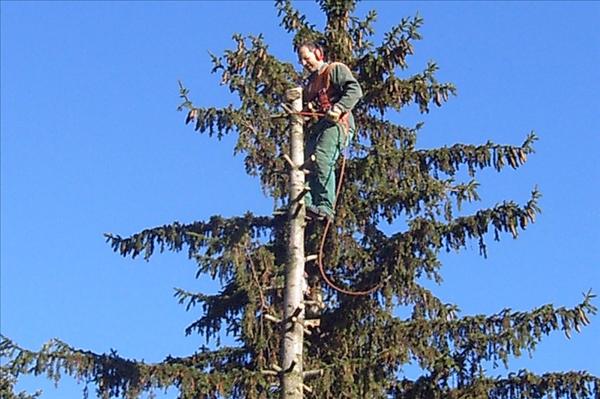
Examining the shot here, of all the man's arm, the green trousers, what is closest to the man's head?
the man's arm

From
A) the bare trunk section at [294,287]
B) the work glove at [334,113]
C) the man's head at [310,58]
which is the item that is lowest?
the bare trunk section at [294,287]

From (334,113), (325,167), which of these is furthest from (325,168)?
(334,113)

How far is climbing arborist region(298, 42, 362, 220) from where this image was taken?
8.69m

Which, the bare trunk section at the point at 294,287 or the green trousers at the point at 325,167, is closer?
the bare trunk section at the point at 294,287

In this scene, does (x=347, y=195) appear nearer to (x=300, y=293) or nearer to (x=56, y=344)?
(x=56, y=344)

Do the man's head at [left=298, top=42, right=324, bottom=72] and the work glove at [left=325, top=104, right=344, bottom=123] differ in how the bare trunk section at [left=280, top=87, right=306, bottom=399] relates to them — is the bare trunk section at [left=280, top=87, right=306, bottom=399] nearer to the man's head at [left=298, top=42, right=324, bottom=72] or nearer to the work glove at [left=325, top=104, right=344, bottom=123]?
the work glove at [left=325, top=104, right=344, bottom=123]

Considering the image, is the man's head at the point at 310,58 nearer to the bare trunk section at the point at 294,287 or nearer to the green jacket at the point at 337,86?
the green jacket at the point at 337,86

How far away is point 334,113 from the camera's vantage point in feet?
27.9

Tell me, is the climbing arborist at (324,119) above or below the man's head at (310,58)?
below

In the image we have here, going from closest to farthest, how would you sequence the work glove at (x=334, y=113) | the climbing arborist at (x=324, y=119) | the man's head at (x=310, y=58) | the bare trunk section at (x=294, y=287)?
1. the bare trunk section at (x=294, y=287)
2. the work glove at (x=334, y=113)
3. the climbing arborist at (x=324, y=119)
4. the man's head at (x=310, y=58)

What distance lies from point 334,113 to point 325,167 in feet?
1.59

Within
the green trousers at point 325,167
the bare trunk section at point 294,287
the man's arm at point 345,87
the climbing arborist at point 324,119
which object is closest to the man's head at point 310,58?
the climbing arborist at point 324,119

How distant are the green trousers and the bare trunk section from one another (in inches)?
21.8

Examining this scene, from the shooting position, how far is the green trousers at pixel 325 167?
28.7ft
